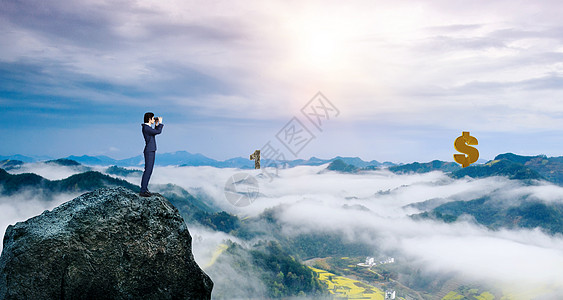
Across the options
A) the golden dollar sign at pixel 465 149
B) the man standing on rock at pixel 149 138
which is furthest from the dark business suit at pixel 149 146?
the golden dollar sign at pixel 465 149

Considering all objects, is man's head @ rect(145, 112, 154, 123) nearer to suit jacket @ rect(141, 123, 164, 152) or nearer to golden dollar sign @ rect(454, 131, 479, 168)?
suit jacket @ rect(141, 123, 164, 152)

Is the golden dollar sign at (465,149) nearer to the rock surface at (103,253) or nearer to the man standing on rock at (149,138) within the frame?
the rock surface at (103,253)

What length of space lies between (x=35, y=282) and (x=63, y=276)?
44.9 inches

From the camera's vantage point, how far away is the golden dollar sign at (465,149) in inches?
1203

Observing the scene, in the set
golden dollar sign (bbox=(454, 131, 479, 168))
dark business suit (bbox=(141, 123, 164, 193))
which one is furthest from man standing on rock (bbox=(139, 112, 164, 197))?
golden dollar sign (bbox=(454, 131, 479, 168))

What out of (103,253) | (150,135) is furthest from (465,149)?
(103,253)

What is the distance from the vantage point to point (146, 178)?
666 inches

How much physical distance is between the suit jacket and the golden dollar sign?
25262 millimetres

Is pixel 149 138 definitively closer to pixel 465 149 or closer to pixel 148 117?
pixel 148 117

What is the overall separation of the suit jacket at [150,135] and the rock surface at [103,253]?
8.00 ft

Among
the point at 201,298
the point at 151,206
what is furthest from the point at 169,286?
the point at 151,206

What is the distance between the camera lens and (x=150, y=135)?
1714 centimetres

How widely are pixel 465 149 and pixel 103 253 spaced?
95.6 ft

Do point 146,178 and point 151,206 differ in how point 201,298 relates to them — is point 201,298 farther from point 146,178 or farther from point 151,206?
point 146,178
